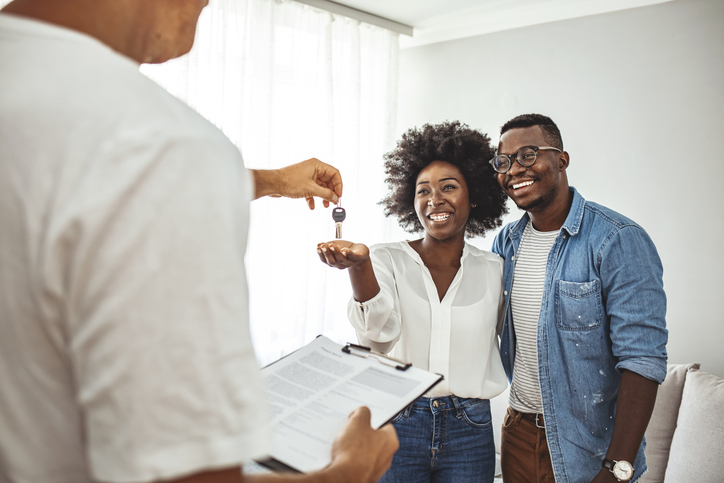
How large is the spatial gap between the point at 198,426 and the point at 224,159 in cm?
22

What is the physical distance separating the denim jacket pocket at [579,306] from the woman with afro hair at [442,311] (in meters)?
0.25

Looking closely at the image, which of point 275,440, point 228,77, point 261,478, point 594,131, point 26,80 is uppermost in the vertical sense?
point 228,77

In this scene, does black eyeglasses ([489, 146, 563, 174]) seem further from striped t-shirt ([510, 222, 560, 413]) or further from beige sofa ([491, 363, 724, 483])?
beige sofa ([491, 363, 724, 483])

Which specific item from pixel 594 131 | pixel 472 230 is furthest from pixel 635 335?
pixel 594 131

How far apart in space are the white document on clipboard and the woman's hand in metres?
0.33

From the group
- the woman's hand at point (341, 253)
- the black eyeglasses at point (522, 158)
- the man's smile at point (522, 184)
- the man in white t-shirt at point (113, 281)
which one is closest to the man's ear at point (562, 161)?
the black eyeglasses at point (522, 158)

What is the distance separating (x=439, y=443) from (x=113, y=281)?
4.68 feet

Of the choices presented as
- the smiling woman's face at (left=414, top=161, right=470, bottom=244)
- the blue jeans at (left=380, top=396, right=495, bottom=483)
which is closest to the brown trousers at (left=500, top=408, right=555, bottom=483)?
the blue jeans at (left=380, top=396, right=495, bottom=483)

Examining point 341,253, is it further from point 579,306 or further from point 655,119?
point 655,119

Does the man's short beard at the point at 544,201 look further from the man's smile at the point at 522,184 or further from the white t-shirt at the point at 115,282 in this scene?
the white t-shirt at the point at 115,282

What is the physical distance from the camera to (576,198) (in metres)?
1.63

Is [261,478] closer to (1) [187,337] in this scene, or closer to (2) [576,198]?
(1) [187,337]

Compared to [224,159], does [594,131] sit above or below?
above

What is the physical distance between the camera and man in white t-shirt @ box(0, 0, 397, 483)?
1.15 feet
